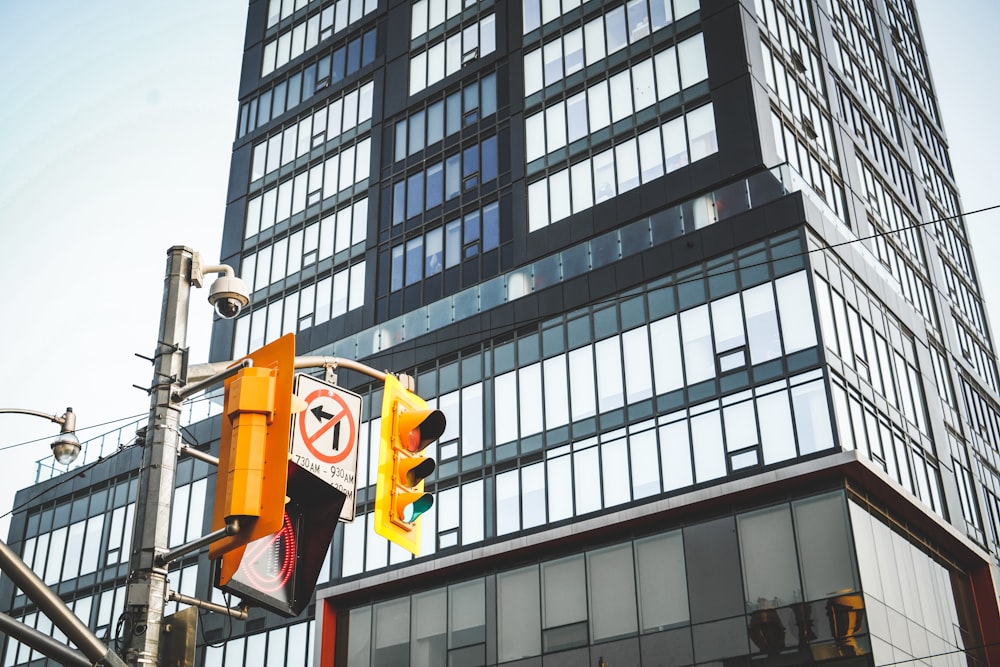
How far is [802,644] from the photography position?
93.7ft

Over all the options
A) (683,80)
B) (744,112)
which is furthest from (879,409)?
(683,80)

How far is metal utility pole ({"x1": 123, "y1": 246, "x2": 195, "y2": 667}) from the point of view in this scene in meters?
8.41

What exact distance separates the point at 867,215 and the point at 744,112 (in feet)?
32.8

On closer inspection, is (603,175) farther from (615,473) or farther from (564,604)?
(564,604)

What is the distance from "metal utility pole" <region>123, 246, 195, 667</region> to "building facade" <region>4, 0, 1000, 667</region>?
902 inches

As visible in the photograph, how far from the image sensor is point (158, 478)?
29.1 ft

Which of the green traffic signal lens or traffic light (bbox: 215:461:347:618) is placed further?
the green traffic signal lens

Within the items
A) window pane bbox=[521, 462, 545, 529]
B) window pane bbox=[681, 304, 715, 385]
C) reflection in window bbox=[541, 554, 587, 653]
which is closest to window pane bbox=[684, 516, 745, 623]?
reflection in window bbox=[541, 554, 587, 653]

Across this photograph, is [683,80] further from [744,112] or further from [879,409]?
[879,409]

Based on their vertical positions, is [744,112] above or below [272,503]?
above

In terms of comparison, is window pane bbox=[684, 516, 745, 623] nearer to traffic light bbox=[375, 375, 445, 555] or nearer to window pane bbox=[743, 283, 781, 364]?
window pane bbox=[743, 283, 781, 364]

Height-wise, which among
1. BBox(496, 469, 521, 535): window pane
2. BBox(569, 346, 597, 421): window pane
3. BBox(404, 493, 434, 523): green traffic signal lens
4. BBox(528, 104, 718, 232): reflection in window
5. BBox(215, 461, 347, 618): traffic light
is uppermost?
BBox(528, 104, 718, 232): reflection in window

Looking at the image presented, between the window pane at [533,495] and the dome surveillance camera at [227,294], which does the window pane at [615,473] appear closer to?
the window pane at [533,495]

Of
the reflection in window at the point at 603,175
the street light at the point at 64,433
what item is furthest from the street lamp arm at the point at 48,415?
the reflection in window at the point at 603,175
